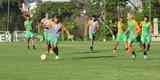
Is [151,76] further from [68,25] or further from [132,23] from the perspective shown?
[68,25]

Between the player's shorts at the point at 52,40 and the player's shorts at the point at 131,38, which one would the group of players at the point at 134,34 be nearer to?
the player's shorts at the point at 131,38

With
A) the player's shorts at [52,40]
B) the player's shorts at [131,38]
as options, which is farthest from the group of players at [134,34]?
the player's shorts at [52,40]

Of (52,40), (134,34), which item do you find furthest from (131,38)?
(52,40)

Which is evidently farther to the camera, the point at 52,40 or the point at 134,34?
the point at 134,34

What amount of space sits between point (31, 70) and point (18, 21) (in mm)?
52580

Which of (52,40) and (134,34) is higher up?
(134,34)

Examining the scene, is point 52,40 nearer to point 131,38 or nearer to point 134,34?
point 131,38

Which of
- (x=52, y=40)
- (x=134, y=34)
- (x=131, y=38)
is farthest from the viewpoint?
(x=134, y=34)

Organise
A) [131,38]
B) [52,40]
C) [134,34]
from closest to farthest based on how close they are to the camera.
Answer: [131,38]
[52,40]
[134,34]

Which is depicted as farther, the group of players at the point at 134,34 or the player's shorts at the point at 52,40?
the group of players at the point at 134,34

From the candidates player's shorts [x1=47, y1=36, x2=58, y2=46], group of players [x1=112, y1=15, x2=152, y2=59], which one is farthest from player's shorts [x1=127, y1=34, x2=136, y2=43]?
player's shorts [x1=47, y1=36, x2=58, y2=46]

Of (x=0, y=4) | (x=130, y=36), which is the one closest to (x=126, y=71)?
(x=130, y=36)

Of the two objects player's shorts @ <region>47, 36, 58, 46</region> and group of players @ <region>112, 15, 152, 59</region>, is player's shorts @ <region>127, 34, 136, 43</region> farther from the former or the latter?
player's shorts @ <region>47, 36, 58, 46</region>

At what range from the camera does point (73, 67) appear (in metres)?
24.9
